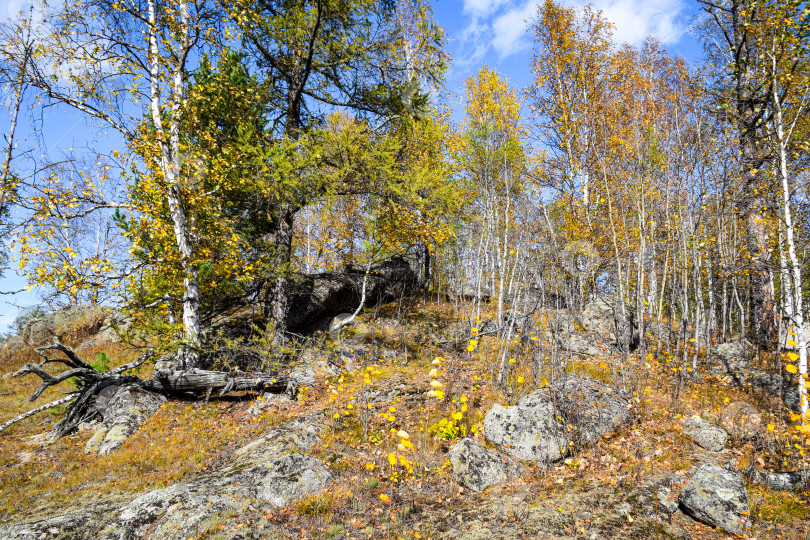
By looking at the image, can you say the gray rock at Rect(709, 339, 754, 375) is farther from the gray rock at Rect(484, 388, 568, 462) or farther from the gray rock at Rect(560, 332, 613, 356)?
the gray rock at Rect(484, 388, 568, 462)

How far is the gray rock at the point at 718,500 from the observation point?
11.1ft

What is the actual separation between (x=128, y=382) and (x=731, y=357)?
1358 centimetres

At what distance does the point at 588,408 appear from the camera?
5.72 meters

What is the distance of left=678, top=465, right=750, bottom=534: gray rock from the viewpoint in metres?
3.39

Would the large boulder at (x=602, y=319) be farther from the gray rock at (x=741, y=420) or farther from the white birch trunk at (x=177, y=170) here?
the white birch trunk at (x=177, y=170)

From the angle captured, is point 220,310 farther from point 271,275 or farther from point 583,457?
point 583,457

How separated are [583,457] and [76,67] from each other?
12141mm

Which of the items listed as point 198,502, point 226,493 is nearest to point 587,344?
point 226,493

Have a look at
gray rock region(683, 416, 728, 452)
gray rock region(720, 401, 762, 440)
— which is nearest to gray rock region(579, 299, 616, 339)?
gray rock region(720, 401, 762, 440)

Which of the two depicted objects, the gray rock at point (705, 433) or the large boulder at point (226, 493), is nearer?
the large boulder at point (226, 493)

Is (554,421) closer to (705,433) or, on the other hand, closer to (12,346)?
(705,433)

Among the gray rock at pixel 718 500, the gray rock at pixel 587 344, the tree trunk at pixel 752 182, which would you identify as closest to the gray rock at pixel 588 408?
the gray rock at pixel 718 500

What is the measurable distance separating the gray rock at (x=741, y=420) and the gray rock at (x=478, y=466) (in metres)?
3.57

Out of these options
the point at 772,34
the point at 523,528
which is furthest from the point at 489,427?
the point at 772,34
